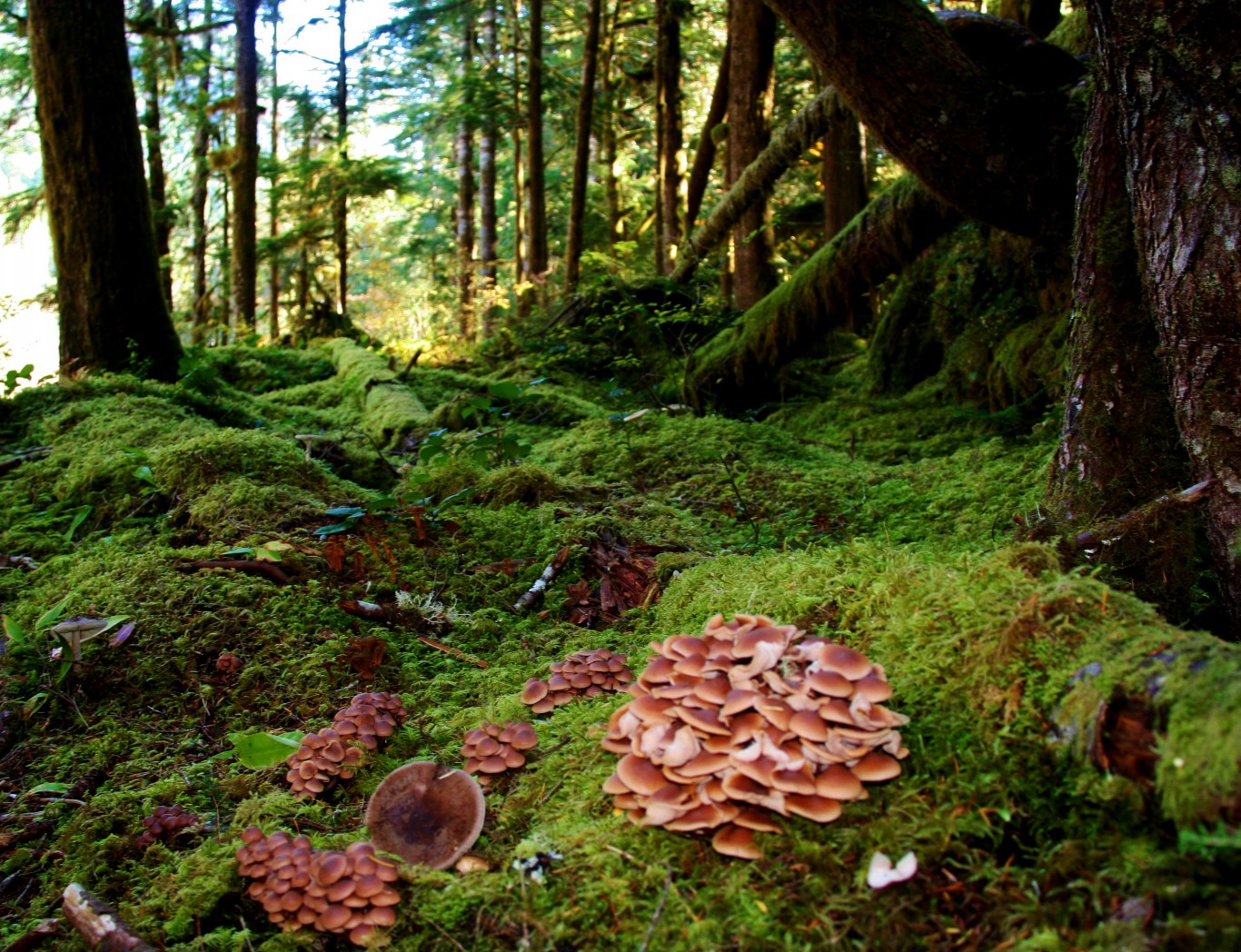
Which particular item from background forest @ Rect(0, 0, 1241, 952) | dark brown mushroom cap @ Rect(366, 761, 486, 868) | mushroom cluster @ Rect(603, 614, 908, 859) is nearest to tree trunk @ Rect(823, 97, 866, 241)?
background forest @ Rect(0, 0, 1241, 952)

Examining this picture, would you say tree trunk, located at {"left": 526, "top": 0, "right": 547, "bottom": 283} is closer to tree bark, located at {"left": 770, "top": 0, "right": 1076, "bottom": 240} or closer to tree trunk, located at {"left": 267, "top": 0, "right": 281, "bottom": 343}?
tree trunk, located at {"left": 267, "top": 0, "right": 281, "bottom": 343}

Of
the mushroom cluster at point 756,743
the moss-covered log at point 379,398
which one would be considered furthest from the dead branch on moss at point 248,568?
the mushroom cluster at point 756,743

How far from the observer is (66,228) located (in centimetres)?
637

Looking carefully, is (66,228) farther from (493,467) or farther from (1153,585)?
(1153,585)

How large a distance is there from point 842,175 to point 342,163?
1076cm

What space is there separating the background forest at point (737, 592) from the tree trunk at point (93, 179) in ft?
0.09

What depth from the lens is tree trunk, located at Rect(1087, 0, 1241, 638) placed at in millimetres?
2219

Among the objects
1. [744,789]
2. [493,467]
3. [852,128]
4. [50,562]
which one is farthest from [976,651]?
[852,128]

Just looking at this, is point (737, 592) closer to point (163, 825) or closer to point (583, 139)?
point (163, 825)

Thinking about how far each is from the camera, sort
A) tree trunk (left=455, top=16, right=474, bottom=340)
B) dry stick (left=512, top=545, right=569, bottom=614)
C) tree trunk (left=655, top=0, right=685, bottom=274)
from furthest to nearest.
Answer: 1. tree trunk (left=455, top=16, right=474, bottom=340)
2. tree trunk (left=655, top=0, right=685, bottom=274)
3. dry stick (left=512, top=545, right=569, bottom=614)

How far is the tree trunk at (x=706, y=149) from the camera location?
11.9 m

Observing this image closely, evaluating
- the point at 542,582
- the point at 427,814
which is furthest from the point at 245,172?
the point at 427,814

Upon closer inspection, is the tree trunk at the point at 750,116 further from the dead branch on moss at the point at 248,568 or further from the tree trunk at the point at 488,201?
the dead branch on moss at the point at 248,568

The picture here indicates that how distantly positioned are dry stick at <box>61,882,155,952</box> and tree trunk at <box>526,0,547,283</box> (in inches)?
466
